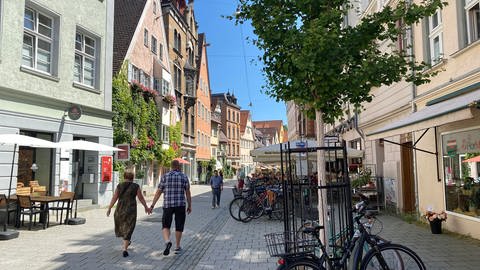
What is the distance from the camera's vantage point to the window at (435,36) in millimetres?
10418

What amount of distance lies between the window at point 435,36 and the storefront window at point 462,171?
235 cm

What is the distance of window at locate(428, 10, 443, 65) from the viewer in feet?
34.2

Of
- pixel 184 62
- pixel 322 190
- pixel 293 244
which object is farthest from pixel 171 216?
pixel 184 62

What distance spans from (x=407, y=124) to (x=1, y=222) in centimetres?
1034

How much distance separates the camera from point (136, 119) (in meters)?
21.7

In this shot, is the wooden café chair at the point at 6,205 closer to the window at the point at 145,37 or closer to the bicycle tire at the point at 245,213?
the bicycle tire at the point at 245,213

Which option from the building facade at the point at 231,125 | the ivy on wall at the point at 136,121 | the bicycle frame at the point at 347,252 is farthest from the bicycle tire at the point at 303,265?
the building facade at the point at 231,125

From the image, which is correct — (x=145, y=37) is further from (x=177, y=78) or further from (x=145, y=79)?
(x=177, y=78)

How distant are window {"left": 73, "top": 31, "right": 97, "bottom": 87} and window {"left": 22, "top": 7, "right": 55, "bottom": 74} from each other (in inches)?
59.1

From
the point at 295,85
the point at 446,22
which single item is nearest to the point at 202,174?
the point at 446,22

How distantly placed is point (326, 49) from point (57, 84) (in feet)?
38.1

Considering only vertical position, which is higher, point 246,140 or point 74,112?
point 246,140

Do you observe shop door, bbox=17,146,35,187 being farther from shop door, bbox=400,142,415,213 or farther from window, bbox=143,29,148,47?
window, bbox=143,29,148,47

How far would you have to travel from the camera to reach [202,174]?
43.6 meters
